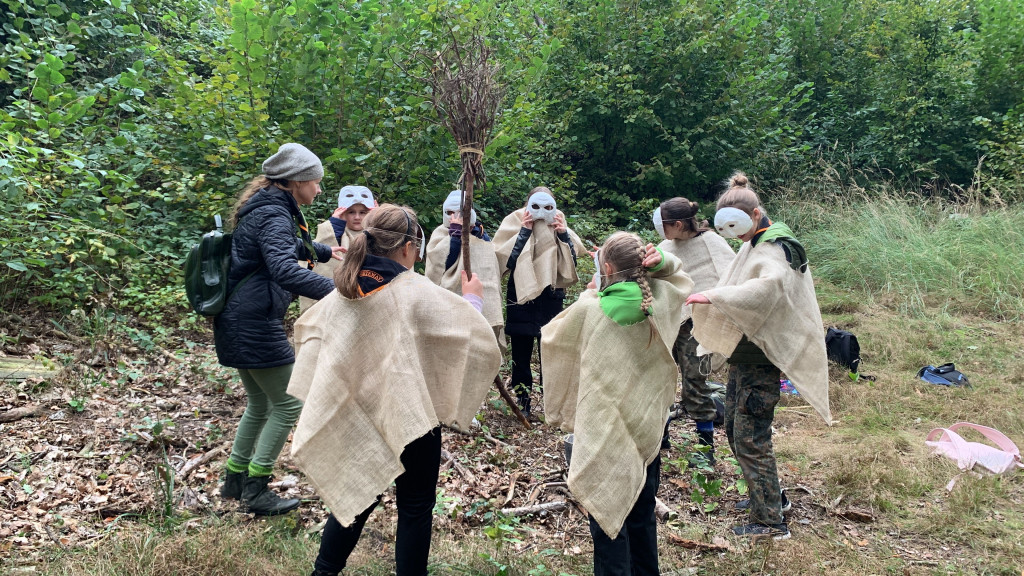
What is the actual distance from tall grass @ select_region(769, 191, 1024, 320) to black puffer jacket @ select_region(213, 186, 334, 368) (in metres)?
8.20

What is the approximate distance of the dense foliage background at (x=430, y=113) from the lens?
5.98m

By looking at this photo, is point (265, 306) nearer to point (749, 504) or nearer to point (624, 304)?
point (624, 304)

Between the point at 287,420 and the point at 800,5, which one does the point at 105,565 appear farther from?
the point at 800,5

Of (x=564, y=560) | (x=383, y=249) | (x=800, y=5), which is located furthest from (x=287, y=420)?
(x=800, y=5)

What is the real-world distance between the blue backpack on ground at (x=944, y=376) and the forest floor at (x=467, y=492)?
21 centimetres

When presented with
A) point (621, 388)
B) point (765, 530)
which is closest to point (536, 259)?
point (765, 530)

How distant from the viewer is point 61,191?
19.5 feet

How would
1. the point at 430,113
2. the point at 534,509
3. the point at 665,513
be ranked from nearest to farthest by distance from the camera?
the point at 534,509
the point at 665,513
the point at 430,113

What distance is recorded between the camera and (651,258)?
A: 2855 millimetres

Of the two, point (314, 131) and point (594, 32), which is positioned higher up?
point (594, 32)

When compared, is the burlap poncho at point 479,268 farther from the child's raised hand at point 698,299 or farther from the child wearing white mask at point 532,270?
the child's raised hand at point 698,299

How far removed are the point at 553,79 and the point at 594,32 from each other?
1.11m

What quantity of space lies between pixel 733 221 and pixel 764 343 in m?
0.72

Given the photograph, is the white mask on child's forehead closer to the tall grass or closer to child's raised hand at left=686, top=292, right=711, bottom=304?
child's raised hand at left=686, top=292, right=711, bottom=304
